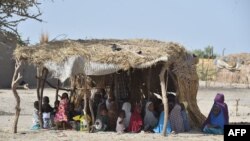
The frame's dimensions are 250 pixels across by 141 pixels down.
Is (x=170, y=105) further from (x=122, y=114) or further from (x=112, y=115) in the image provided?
(x=112, y=115)

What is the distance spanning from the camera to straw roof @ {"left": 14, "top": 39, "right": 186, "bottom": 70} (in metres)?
12.5

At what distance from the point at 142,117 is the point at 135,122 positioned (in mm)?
348

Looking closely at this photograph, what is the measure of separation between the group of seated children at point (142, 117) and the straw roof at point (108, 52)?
1.25 metres

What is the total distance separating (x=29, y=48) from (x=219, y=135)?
5.10 m

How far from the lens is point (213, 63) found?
39.2 m

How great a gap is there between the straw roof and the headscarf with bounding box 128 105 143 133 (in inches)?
51.1

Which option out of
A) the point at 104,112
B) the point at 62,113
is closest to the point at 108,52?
the point at 104,112

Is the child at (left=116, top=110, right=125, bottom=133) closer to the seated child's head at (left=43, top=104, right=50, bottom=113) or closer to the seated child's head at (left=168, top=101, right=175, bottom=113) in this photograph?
the seated child's head at (left=168, top=101, right=175, bottom=113)

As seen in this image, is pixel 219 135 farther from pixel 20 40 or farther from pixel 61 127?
pixel 20 40

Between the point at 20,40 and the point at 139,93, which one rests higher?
the point at 20,40

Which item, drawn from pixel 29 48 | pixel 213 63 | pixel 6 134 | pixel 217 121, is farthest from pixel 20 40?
pixel 213 63

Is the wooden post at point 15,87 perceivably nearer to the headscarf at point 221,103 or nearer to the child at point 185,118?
the child at point 185,118

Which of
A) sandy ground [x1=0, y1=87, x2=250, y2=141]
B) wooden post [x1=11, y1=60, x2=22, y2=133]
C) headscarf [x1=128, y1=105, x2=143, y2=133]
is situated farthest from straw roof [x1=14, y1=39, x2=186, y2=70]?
sandy ground [x1=0, y1=87, x2=250, y2=141]

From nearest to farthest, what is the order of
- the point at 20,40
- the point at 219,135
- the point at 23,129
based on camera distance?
the point at 20,40, the point at 219,135, the point at 23,129
